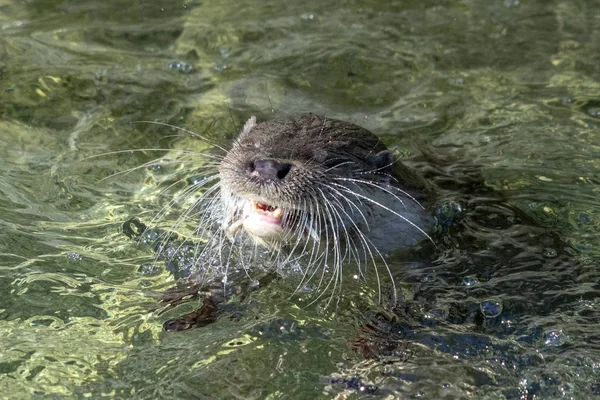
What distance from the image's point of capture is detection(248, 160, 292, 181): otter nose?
9.84 feet

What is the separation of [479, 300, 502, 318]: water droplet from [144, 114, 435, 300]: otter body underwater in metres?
0.37

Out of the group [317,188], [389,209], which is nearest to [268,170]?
[317,188]

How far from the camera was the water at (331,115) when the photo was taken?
10.1ft

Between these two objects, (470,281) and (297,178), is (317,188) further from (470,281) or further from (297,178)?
(470,281)

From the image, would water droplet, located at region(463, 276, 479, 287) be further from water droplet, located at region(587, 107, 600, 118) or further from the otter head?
water droplet, located at region(587, 107, 600, 118)

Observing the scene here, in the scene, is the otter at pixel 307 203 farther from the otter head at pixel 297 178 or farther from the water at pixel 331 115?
the water at pixel 331 115

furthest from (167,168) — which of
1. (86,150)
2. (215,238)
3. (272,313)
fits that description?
(272,313)

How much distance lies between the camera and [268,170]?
9.86ft

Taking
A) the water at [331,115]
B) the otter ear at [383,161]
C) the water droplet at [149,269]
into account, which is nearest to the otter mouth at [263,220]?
the water at [331,115]

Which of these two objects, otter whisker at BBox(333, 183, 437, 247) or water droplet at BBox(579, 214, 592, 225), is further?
water droplet at BBox(579, 214, 592, 225)

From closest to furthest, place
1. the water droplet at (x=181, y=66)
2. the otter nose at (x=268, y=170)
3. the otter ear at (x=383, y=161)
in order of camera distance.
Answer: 1. the otter nose at (x=268, y=170)
2. the otter ear at (x=383, y=161)
3. the water droplet at (x=181, y=66)

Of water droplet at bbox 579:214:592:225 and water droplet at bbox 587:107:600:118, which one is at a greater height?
water droplet at bbox 587:107:600:118

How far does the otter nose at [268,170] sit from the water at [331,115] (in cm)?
62

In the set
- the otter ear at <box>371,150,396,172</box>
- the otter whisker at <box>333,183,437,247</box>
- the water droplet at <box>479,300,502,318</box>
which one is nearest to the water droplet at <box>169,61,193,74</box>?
the otter ear at <box>371,150,396,172</box>
